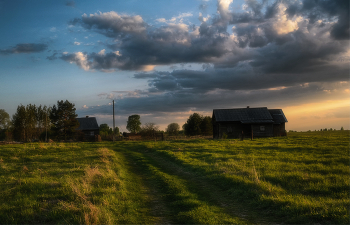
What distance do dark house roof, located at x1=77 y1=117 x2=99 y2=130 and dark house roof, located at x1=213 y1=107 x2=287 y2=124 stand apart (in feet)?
111

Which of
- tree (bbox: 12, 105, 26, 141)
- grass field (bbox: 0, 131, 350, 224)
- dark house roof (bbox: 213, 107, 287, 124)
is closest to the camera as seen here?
grass field (bbox: 0, 131, 350, 224)

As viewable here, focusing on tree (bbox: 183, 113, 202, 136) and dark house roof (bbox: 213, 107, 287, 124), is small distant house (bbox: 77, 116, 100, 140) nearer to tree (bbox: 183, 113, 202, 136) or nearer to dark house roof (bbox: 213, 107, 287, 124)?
tree (bbox: 183, 113, 202, 136)

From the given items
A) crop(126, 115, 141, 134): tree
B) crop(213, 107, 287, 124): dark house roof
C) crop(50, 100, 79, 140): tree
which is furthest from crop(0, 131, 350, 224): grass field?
crop(126, 115, 141, 134): tree

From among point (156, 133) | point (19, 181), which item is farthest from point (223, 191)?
point (156, 133)

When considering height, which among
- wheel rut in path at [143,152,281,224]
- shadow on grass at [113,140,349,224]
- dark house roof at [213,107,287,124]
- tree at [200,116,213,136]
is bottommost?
wheel rut in path at [143,152,281,224]

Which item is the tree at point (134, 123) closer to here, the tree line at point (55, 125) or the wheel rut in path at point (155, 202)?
the tree line at point (55, 125)

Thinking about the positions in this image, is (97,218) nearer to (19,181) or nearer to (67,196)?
(67,196)

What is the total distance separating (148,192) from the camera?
359 inches

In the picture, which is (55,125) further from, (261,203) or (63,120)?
(261,203)

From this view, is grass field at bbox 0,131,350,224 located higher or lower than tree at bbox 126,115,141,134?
lower

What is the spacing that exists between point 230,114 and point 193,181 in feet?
125

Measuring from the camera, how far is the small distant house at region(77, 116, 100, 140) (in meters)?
61.2

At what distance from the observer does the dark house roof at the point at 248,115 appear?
150ft

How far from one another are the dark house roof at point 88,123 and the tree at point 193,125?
25.0 meters
